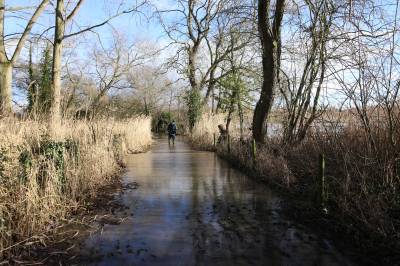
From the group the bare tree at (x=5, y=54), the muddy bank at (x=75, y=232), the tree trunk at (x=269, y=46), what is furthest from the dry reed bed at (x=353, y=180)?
the bare tree at (x=5, y=54)

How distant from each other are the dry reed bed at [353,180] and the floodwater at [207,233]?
55 centimetres

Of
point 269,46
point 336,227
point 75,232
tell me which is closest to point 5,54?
point 269,46

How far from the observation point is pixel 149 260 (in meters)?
5.21

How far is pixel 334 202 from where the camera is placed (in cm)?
719

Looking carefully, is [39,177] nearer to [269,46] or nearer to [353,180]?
[353,180]

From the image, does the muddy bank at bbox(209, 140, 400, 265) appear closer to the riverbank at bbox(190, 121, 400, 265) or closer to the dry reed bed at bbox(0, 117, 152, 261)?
the riverbank at bbox(190, 121, 400, 265)

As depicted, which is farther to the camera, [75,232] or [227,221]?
[227,221]

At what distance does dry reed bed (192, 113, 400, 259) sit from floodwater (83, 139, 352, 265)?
551 millimetres

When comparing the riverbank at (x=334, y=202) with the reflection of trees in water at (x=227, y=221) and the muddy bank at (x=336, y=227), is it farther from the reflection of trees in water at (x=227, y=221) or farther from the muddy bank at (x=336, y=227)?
the reflection of trees in water at (x=227, y=221)

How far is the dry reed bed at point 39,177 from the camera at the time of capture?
5758 mm

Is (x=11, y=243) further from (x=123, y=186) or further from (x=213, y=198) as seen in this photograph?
(x=123, y=186)

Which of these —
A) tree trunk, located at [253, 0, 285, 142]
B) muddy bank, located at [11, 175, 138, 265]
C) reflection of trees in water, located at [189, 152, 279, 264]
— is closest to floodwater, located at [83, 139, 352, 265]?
reflection of trees in water, located at [189, 152, 279, 264]

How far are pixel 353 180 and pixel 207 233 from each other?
2704mm

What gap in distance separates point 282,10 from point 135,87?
4852 centimetres
